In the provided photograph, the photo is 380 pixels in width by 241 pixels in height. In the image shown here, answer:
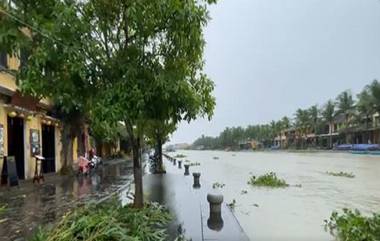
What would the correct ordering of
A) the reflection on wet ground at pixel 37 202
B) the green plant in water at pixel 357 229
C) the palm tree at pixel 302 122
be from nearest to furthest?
the green plant in water at pixel 357 229 → the reflection on wet ground at pixel 37 202 → the palm tree at pixel 302 122

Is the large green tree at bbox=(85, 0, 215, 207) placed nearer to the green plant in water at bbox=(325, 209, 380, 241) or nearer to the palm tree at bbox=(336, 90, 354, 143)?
the green plant in water at bbox=(325, 209, 380, 241)

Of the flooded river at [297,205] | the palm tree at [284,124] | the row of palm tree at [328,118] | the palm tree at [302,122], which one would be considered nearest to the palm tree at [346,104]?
the row of palm tree at [328,118]

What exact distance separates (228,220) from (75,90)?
166 inches

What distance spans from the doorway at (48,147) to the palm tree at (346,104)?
94003 mm

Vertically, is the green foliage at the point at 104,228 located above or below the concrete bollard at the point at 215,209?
above

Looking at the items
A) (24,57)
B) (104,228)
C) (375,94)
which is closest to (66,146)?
(24,57)

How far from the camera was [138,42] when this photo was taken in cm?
949

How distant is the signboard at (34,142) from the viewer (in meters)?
23.4

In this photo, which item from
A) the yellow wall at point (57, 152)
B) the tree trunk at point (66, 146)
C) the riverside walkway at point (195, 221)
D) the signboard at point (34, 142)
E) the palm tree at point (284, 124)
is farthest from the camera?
the palm tree at point (284, 124)

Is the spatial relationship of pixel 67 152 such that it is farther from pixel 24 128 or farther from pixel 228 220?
pixel 228 220

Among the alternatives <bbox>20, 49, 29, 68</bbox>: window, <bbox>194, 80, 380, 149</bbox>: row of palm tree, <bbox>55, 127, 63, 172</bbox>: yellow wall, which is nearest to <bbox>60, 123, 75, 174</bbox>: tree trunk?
<bbox>55, 127, 63, 172</bbox>: yellow wall

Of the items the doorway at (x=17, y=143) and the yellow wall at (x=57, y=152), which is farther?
the yellow wall at (x=57, y=152)

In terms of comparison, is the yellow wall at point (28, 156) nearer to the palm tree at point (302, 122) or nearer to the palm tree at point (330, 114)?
the palm tree at point (330, 114)

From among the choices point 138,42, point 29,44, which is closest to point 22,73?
point 29,44
